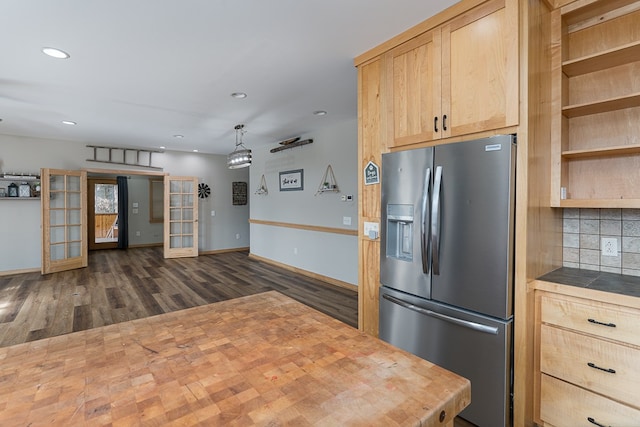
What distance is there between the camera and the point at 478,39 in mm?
1825

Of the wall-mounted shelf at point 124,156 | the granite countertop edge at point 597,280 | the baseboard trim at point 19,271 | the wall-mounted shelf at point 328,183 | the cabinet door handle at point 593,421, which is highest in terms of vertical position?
the wall-mounted shelf at point 124,156

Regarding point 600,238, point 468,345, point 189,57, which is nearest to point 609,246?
point 600,238

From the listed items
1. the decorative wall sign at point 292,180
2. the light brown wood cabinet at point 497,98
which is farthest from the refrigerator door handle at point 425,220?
the decorative wall sign at point 292,180

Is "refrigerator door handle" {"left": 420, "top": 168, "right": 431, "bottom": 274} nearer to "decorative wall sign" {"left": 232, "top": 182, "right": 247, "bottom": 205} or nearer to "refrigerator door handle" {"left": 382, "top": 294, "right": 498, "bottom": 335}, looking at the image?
"refrigerator door handle" {"left": 382, "top": 294, "right": 498, "bottom": 335}

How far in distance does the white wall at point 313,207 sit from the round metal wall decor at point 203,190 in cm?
139

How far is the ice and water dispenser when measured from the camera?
2127 millimetres

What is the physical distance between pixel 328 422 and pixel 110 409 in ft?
1.67

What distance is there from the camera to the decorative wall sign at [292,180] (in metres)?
5.79

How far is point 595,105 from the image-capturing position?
1.79 m

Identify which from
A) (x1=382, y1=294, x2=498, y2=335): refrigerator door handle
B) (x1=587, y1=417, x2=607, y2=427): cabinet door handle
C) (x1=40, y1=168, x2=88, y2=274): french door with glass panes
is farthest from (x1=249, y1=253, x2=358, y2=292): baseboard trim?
(x1=40, y1=168, x2=88, y2=274): french door with glass panes

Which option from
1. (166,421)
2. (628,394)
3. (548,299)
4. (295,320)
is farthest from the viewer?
(548,299)

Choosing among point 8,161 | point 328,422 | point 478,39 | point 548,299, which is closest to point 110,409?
point 328,422

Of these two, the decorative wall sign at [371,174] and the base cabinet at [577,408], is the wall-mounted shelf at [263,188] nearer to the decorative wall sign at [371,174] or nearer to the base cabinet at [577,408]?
the decorative wall sign at [371,174]

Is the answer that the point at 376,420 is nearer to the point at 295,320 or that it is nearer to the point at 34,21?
the point at 295,320
